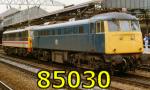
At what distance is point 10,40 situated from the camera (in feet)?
131

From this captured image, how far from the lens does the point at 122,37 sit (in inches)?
706

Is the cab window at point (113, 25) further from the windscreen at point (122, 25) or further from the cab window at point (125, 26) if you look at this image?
the cab window at point (125, 26)

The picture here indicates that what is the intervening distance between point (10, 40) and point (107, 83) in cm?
2689

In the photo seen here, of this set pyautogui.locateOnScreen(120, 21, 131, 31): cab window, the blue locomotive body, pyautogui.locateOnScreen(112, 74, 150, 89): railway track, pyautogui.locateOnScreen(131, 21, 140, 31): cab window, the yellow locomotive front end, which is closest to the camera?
pyautogui.locateOnScreen(112, 74, 150, 89): railway track

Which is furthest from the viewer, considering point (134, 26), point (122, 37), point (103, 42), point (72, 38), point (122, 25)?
point (72, 38)

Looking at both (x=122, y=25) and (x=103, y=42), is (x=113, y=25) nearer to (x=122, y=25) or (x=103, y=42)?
(x=122, y=25)

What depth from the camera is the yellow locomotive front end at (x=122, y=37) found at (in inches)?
693

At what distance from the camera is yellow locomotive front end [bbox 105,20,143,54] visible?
17594mm

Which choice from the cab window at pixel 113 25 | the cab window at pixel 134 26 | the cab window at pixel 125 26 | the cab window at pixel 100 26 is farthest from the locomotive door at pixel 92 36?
the cab window at pixel 134 26

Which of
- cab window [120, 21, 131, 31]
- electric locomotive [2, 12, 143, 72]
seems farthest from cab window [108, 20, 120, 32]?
cab window [120, 21, 131, 31]

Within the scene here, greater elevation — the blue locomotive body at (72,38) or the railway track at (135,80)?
the blue locomotive body at (72,38)

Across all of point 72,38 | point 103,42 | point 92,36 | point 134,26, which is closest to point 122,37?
point 103,42

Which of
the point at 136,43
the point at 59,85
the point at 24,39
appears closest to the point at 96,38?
the point at 136,43

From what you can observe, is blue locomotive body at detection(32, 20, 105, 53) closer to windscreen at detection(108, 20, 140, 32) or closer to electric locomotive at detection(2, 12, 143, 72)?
electric locomotive at detection(2, 12, 143, 72)
